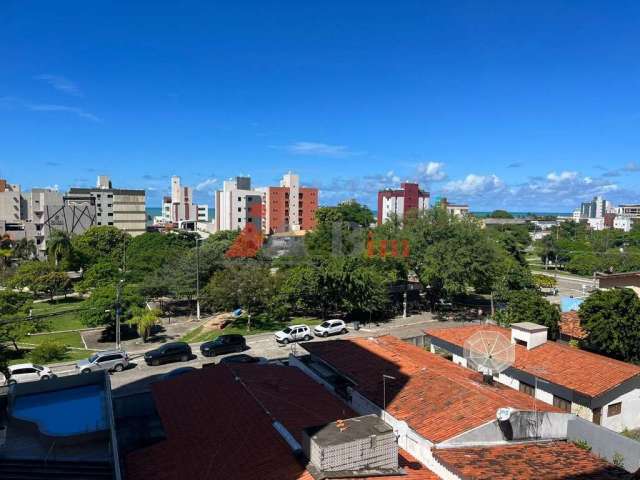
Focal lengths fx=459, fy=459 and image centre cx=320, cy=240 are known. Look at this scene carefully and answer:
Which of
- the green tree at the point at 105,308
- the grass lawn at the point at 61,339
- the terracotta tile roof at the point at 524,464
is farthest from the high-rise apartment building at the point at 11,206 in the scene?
the terracotta tile roof at the point at 524,464

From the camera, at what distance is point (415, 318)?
4062 centimetres

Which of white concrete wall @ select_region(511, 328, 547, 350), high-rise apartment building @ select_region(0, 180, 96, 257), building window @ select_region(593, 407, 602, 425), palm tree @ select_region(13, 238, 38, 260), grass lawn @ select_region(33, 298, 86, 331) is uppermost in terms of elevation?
high-rise apartment building @ select_region(0, 180, 96, 257)

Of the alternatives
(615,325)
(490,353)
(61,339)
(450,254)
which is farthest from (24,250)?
(615,325)

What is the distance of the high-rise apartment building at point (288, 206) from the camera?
4104 inches

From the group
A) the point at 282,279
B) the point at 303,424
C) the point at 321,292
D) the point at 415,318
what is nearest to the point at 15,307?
the point at 282,279

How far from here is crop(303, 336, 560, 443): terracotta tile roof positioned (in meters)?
14.3

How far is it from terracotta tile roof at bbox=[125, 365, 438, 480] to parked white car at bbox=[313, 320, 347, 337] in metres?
14.3

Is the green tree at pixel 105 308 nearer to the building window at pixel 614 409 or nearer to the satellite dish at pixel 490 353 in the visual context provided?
the satellite dish at pixel 490 353

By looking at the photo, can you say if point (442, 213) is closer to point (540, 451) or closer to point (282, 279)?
point (282, 279)

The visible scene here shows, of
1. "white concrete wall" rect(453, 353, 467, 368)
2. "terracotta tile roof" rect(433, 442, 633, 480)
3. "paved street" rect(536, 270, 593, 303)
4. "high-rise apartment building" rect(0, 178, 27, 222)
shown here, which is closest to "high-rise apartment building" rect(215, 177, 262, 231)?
"high-rise apartment building" rect(0, 178, 27, 222)

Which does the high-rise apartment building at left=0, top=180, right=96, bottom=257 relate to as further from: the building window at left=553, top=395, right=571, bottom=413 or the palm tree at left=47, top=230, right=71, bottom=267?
the building window at left=553, top=395, right=571, bottom=413

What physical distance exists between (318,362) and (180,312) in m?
25.3

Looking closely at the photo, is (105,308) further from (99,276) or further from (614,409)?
(614,409)

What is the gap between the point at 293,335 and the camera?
3186cm
